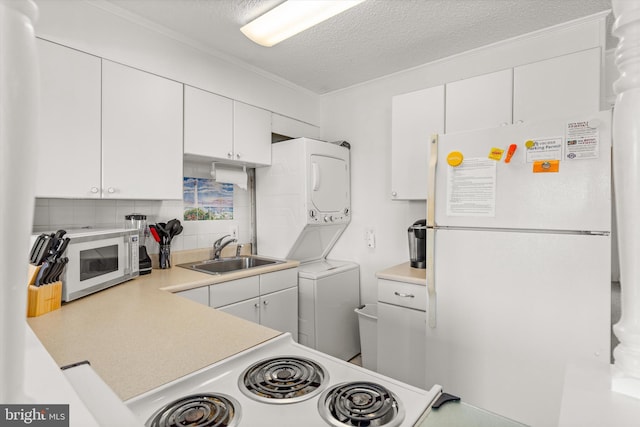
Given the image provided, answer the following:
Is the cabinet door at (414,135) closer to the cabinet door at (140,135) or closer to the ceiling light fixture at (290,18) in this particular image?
the ceiling light fixture at (290,18)

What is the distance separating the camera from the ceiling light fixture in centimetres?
179

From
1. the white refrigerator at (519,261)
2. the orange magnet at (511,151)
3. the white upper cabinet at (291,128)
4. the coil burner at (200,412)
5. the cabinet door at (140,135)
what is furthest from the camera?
the white upper cabinet at (291,128)

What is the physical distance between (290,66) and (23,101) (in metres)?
2.82

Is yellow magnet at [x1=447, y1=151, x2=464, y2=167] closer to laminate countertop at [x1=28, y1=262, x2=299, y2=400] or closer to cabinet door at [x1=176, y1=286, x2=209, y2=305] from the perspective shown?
laminate countertop at [x1=28, y1=262, x2=299, y2=400]

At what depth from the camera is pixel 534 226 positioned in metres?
1.57

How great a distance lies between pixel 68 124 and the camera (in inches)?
70.4

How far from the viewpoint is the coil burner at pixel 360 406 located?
69 centimetres

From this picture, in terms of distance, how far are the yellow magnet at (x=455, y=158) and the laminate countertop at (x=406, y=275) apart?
0.75m

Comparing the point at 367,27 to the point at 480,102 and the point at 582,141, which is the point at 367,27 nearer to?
the point at 480,102

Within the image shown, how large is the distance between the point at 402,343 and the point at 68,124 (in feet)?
7.65

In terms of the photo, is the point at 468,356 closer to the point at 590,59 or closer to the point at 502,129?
the point at 502,129

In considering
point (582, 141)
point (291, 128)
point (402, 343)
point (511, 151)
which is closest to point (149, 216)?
point (291, 128)

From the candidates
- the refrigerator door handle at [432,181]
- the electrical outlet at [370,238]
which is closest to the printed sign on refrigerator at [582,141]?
the refrigerator door handle at [432,181]

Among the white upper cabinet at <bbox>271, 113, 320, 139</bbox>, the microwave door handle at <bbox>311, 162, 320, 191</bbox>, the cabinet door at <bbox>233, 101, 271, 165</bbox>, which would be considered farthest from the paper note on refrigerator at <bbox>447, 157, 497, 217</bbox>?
the white upper cabinet at <bbox>271, 113, 320, 139</bbox>
